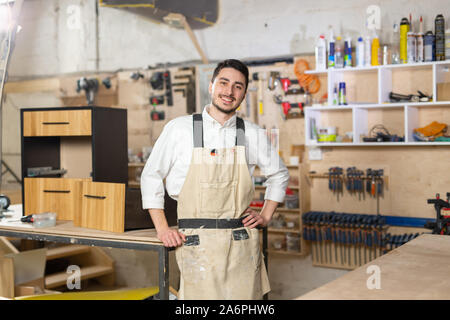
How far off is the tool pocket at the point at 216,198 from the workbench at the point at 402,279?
30.2 inches

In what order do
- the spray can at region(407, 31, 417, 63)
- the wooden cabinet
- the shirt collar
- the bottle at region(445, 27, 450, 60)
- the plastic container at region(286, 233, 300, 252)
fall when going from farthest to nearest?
the plastic container at region(286, 233, 300, 252), the spray can at region(407, 31, 417, 63), the bottle at region(445, 27, 450, 60), the wooden cabinet, the shirt collar

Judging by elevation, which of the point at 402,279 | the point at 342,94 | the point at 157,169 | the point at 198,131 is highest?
the point at 342,94

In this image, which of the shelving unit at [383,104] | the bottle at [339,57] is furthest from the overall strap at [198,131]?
the bottle at [339,57]

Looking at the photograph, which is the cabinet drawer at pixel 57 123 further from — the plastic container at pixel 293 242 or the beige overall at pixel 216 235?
the plastic container at pixel 293 242

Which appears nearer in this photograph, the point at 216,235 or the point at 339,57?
the point at 216,235

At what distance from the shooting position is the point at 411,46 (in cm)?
412

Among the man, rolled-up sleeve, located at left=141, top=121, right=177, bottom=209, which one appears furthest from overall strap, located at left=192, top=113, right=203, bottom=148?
rolled-up sleeve, located at left=141, top=121, right=177, bottom=209

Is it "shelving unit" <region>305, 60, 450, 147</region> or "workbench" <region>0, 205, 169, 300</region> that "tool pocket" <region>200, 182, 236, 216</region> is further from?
"shelving unit" <region>305, 60, 450, 147</region>

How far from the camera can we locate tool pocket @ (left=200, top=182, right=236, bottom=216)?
250 centimetres

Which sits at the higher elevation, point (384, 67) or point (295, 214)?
point (384, 67)

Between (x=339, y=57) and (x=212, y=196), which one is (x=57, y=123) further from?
(x=339, y=57)

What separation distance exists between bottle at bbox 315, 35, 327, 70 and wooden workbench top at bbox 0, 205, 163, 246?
2.32 m

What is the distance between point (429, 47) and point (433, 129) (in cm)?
64

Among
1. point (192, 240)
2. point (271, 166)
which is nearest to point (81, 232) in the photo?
point (192, 240)
